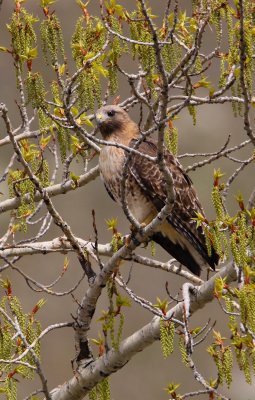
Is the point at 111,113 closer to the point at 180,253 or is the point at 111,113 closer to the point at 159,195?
the point at 159,195

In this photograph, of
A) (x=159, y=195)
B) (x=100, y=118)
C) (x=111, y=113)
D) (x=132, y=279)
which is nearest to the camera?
(x=159, y=195)

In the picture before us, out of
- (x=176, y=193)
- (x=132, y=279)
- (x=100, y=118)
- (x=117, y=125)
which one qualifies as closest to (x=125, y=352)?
(x=176, y=193)

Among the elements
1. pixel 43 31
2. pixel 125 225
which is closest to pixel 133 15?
pixel 43 31

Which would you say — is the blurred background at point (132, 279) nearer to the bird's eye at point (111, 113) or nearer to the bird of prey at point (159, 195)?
the bird's eye at point (111, 113)

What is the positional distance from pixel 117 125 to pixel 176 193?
0.87 m

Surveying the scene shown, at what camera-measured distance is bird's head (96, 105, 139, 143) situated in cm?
842

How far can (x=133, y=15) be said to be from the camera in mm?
6652

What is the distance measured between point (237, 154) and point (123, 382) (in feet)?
16.5

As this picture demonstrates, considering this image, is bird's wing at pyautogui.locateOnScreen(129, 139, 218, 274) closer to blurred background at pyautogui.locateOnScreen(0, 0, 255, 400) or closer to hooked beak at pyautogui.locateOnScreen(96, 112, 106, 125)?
hooked beak at pyautogui.locateOnScreen(96, 112, 106, 125)

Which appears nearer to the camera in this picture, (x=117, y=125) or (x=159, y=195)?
(x=159, y=195)

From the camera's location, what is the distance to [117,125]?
8523 mm

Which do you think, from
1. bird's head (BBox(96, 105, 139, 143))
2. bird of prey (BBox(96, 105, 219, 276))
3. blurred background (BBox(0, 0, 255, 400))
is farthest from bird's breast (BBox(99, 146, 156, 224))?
blurred background (BBox(0, 0, 255, 400))

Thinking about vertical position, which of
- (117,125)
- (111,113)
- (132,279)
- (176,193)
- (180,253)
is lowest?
(132,279)

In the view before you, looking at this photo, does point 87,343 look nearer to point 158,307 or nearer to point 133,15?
point 158,307
